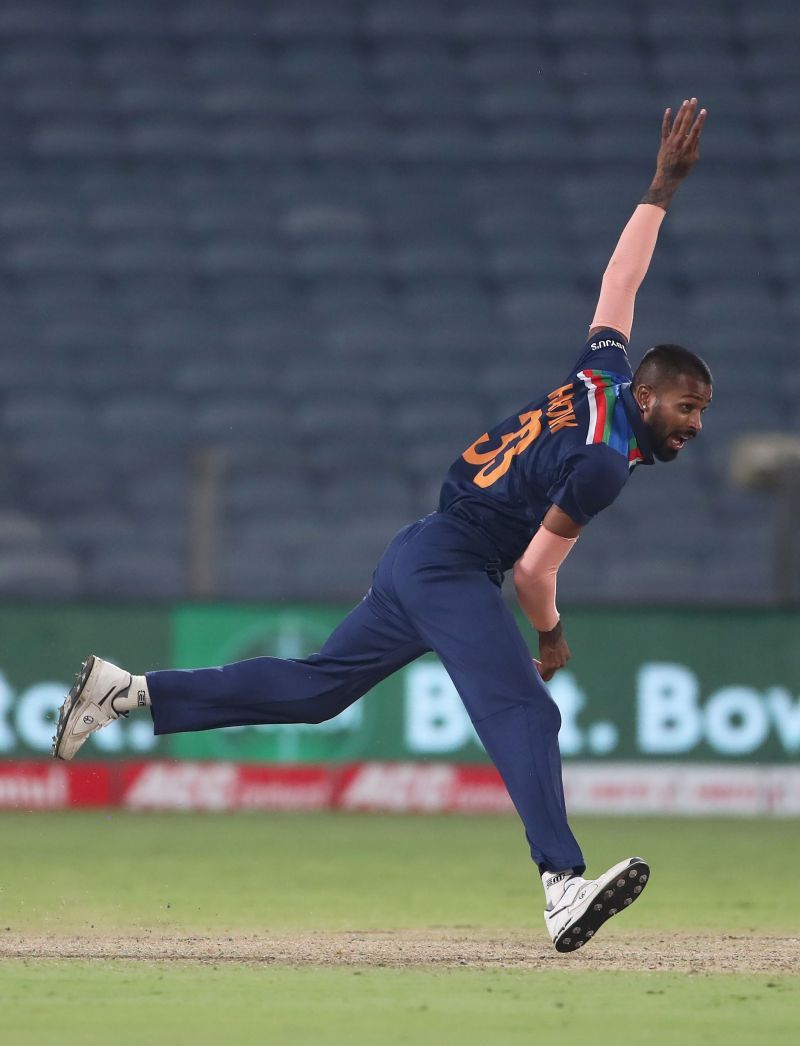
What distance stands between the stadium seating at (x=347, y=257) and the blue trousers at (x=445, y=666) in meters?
7.13

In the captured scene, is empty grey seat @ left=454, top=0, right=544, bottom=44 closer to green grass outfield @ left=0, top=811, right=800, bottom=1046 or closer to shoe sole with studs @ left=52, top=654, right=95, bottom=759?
green grass outfield @ left=0, top=811, right=800, bottom=1046

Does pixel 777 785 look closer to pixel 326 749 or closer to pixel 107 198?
pixel 326 749

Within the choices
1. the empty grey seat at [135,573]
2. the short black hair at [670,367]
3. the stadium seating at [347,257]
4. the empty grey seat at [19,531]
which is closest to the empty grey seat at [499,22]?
the stadium seating at [347,257]

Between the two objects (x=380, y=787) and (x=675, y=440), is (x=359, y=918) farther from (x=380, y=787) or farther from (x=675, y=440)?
(x=380, y=787)

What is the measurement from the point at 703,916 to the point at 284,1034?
3.37 metres

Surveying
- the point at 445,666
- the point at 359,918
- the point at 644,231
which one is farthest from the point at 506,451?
the point at 359,918

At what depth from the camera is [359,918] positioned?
733cm

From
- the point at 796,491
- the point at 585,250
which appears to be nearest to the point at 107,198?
the point at 585,250

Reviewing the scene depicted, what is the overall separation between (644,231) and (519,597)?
141 centimetres

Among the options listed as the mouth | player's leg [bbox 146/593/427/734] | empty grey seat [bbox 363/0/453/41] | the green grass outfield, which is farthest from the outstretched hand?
empty grey seat [bbox 363/0/453/41]

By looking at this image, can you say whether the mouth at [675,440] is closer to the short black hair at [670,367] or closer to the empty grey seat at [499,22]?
the short black hair at [670,367]

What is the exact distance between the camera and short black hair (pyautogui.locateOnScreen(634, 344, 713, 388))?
6.02 meters

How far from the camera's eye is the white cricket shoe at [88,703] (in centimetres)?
668

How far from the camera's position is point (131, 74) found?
63.0 feet
